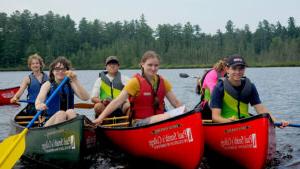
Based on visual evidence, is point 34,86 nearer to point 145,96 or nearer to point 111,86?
point 111,86

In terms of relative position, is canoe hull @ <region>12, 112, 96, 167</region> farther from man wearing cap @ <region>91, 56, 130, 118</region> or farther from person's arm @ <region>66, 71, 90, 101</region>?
man wearing cap @ <region>91, 56, 130, 118</region>

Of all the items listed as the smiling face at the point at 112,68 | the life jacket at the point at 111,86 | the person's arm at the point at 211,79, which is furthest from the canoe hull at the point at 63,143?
the person's arm at the point at 211,79

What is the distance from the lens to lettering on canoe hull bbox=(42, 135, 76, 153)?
21.3 feet

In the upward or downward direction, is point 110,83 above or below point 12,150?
above

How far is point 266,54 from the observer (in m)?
89.9

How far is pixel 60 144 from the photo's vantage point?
663cm

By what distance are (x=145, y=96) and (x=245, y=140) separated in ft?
5.39

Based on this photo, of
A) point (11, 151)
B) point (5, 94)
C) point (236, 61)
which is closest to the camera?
point (236, 61)

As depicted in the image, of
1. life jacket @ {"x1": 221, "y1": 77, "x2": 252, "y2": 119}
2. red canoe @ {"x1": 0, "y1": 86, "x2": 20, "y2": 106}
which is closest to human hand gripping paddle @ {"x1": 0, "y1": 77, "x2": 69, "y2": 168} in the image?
life jacket @ {"x1": 221, "y1": 77, "x2": 252, "y2": 119}

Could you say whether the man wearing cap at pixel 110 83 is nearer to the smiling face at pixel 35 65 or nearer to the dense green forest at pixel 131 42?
the smiling face at pixel 35 65

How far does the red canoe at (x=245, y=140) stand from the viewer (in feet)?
19.3

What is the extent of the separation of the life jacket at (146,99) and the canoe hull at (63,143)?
2.55 feet

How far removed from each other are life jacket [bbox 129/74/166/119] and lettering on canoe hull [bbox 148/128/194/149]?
81 centimetres

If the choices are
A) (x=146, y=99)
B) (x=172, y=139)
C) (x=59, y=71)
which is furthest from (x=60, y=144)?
(x=172, y=139)
